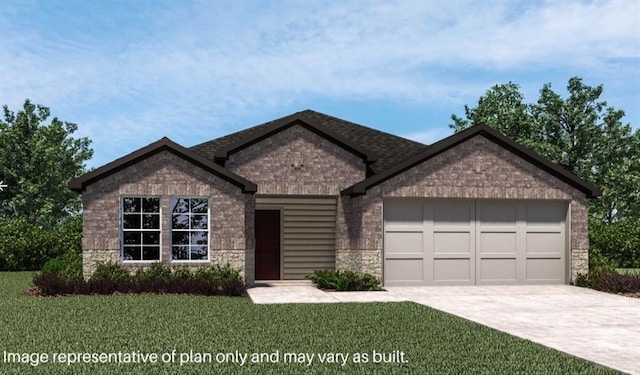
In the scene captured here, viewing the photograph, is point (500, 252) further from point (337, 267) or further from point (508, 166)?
point (337, 267)

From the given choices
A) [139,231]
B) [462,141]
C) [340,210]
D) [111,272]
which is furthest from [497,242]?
[111,272]

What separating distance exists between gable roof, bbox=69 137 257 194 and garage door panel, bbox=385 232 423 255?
4.16 metres

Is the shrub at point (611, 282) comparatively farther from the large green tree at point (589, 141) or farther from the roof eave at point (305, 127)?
the large green tree at point (589, 141)

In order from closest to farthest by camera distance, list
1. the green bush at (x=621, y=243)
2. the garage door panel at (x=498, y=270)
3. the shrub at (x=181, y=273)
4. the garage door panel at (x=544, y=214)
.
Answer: the shrub at (x=181, y=273) → the garage door panel at (x=498, y=270) → the garage door panel at (x=544, y=214) → the green bush at (x=621, y=243)

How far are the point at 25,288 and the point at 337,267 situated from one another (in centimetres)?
906

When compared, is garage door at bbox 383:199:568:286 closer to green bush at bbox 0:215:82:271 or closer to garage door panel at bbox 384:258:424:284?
garage door panel at bbox 384:258:424:284

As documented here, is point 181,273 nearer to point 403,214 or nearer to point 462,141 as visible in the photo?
point 403,214

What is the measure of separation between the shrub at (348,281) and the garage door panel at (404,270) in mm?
557

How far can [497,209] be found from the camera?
2080 centimetres

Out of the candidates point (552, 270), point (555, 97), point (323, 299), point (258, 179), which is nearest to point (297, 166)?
point (258, 179)

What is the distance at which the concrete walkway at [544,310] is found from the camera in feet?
34.6

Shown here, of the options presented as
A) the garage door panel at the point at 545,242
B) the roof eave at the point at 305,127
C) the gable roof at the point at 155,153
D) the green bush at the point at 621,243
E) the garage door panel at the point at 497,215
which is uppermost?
the roof eave at the point at 305,127

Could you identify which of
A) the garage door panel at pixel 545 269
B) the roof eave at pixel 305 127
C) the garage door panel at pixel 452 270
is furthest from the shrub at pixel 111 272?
the garage door panel at pixel 545 269

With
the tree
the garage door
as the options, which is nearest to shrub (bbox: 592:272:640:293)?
the garage door
